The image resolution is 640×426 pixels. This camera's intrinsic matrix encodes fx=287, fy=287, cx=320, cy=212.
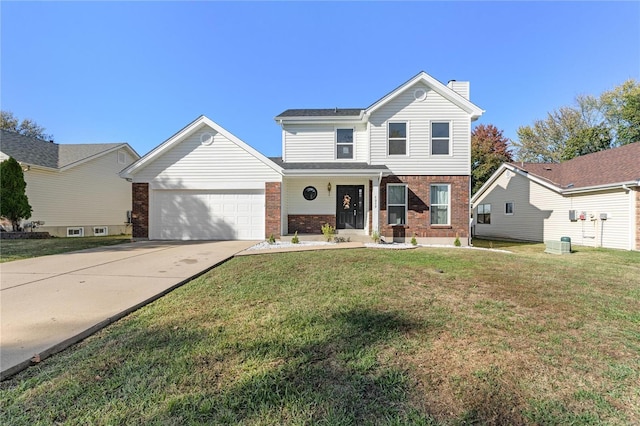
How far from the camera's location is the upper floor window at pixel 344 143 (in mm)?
12969

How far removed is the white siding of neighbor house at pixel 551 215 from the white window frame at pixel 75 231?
25.4 meters

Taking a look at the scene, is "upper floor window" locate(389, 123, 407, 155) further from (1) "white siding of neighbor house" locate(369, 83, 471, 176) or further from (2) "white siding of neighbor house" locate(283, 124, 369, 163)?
(2) "white siding of neighbor house" locate(283, 124, 369, 163)

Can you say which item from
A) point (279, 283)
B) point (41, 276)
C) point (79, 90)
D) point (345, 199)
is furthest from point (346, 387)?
point (79, 90)

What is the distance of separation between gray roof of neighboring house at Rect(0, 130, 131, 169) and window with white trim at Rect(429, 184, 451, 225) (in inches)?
772

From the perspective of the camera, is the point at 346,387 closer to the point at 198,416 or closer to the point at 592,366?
the point at 198,416

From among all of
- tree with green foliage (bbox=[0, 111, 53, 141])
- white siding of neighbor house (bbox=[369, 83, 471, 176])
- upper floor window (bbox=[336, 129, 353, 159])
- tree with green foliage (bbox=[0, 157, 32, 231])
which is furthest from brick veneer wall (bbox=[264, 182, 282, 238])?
tree with green foliage (bbox=[0, 111, 53, 141])

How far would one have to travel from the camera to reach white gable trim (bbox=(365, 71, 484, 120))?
11703mm

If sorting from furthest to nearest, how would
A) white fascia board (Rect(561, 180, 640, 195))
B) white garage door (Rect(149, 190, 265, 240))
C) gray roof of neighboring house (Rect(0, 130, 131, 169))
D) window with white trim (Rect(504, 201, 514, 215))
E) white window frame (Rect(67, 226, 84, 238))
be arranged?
window with white trim (Rect(504, 201, 514, 215)) → white window frame (Rect(67, 226, 84, 238)) → gray roof of neighboring house (Rect(0, 130, 131, 169)) → white garage door (Rect(149, 190, 265, 240)) → white fascia board (Rect(561, 180, 640, 195))

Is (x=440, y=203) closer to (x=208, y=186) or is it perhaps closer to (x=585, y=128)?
(x=208, y=186)

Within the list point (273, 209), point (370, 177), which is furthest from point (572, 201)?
point (273, 209)

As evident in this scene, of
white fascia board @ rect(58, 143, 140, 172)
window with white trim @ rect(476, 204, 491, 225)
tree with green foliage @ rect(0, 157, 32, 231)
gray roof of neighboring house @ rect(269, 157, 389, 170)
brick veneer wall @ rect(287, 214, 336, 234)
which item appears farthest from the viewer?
window with white trim @ rect(476, 204, 491, 225)

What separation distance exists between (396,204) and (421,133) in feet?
10.4

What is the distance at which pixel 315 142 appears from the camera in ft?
42.6

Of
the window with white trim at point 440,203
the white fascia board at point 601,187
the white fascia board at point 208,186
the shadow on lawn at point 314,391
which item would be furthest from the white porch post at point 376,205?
the white fascia board at point 601,187
